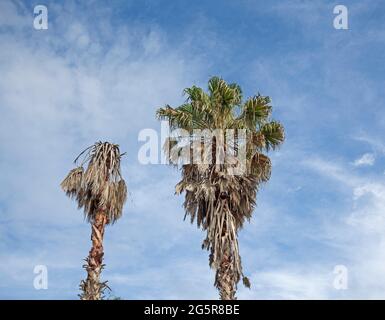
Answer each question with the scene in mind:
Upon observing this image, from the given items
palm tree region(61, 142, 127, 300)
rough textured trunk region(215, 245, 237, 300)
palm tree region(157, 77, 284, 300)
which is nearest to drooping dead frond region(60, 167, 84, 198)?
palm tree region(61, 142, 127, 300)

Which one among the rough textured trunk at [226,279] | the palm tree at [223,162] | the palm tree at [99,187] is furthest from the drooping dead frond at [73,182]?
the rough textured trunk at [226,279]

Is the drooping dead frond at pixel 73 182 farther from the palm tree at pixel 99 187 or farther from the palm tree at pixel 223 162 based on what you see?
the palm tree at pixel 223 162

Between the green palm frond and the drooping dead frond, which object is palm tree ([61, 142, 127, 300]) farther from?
the green palm frond

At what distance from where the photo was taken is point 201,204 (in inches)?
786

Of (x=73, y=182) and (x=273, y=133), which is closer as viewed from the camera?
(x=73, y=182)

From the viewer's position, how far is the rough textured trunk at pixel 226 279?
58.6ft

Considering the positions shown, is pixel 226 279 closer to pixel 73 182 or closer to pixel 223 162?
pixel 223 162

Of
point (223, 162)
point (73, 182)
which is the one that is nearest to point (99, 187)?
point (73, 182)

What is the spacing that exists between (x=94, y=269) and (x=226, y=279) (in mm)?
4642

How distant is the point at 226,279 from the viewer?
18016 mm

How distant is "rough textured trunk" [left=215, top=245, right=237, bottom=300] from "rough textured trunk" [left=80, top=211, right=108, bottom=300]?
4.10 meters

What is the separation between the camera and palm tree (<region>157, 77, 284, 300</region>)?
1886cm
